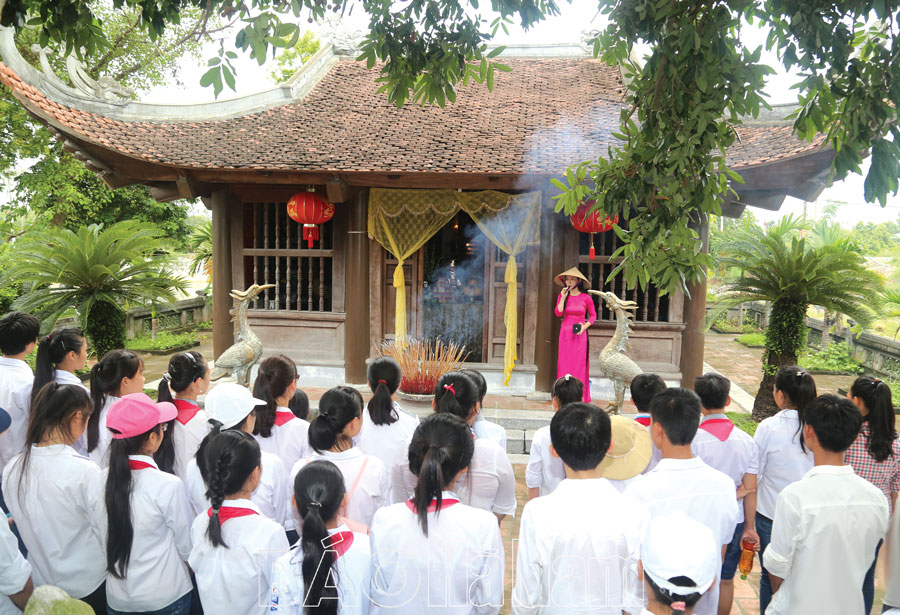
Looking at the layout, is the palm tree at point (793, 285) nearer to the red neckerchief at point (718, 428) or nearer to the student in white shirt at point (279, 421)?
the red neckerchief at point (718, 428)

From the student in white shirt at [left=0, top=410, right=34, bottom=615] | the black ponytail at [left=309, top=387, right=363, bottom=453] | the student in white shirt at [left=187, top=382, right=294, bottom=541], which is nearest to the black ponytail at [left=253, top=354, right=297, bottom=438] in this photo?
the student in white shirt at [left=187, top=382, right=294, bottom=541]

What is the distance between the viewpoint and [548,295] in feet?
27.8

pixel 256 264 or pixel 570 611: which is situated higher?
pixel 256 264

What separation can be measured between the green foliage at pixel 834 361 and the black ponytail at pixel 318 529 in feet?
42.2

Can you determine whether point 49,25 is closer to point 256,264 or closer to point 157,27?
point 157,27

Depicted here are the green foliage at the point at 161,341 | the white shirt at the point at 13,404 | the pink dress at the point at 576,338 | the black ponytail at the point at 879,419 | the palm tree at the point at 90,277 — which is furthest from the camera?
the green foliage at the point at 161,341

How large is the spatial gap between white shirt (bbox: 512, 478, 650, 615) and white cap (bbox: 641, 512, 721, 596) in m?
0.42

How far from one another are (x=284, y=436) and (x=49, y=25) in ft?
7.70

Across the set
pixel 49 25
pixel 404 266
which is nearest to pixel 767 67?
pixel 49 25

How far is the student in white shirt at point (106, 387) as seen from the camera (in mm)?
3490

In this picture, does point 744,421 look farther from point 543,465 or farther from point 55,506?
point 55,506

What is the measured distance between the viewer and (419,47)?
3574mm

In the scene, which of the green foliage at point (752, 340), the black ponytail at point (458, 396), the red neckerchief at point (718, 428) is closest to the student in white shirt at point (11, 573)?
the black ponytail at point (458, 396)

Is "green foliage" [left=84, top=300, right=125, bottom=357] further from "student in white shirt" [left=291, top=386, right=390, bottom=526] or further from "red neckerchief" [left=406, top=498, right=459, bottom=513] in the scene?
"red neckerchief" [left=406, top=498, right=459, bottom=513]
